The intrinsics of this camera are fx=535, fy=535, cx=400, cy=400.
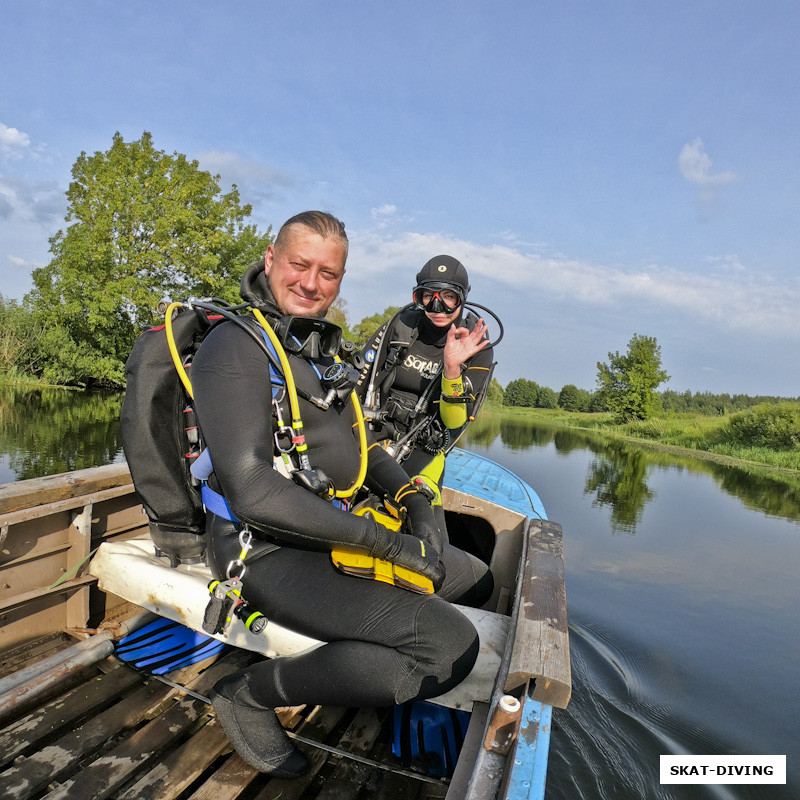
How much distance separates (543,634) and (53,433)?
49.3ft

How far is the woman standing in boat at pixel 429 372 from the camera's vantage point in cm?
367

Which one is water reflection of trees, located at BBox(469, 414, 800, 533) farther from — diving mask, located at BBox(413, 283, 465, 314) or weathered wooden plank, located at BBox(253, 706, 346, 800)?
weathered wooden plank, located at BBox(253, 706, 346, 800)

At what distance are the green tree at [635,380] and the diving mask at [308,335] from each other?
49.2m

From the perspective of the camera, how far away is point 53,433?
13625mm

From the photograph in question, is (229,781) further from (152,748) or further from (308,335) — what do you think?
(308,335)

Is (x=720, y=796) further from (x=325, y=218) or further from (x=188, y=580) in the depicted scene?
(x=325, y=218)

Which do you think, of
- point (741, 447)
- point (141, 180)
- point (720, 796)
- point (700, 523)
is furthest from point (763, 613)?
point (141, 180)

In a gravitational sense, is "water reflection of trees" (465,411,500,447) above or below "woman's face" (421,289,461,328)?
below

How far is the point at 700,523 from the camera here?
35.4ft

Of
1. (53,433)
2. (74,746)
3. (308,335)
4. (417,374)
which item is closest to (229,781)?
(74,746)

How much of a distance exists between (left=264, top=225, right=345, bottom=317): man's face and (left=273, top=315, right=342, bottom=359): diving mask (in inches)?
2.3

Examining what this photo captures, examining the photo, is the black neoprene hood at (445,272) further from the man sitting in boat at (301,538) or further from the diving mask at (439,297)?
the man sitting in boat at (301,538)

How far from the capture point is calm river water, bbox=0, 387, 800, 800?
3572 millimetres

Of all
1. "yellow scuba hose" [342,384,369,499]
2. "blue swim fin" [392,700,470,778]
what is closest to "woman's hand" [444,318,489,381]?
"yellow scuba hose" [342,384,369,499]
